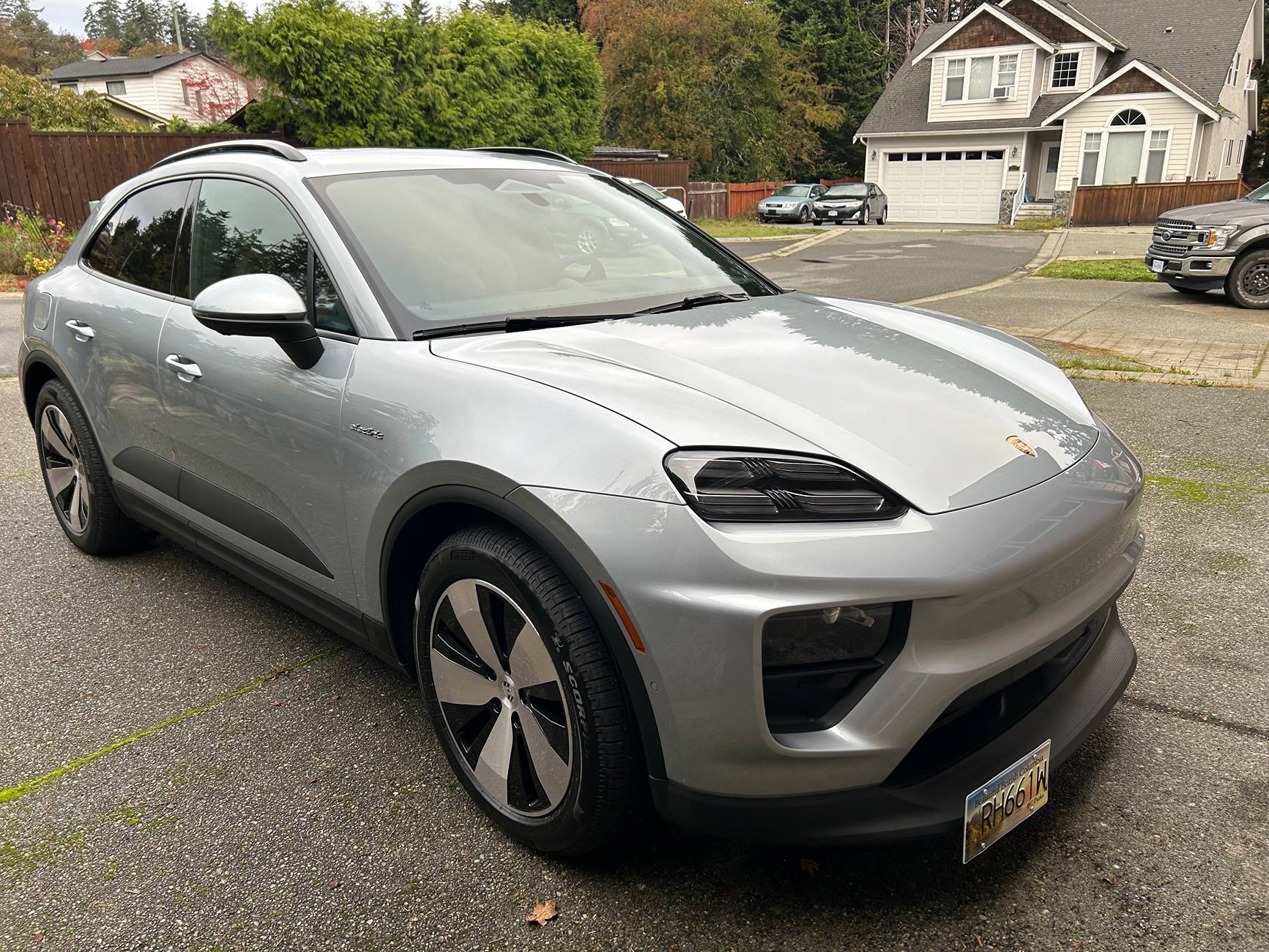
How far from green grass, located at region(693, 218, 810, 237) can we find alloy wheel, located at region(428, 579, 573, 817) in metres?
21.7

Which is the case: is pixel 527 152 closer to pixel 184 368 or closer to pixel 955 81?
pixel 184 368

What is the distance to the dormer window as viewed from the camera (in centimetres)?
3584

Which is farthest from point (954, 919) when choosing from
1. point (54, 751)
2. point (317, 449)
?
point (54, 751)

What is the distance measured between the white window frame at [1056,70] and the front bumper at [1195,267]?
28420mm

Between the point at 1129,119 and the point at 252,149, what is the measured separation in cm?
3691

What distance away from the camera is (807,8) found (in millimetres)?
51688

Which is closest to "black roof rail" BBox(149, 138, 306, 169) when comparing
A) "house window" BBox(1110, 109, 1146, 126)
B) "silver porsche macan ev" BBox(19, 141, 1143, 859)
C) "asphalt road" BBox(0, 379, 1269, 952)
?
"silver porsche macan ev" BBox(19, 141, 1143, 859)

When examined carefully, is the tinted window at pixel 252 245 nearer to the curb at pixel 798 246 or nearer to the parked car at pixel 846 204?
the curb at pixel 798 246

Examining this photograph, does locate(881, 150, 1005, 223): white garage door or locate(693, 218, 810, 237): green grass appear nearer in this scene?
locate(693, 218, 810, 237): green grass

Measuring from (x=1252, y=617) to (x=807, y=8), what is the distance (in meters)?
55.0

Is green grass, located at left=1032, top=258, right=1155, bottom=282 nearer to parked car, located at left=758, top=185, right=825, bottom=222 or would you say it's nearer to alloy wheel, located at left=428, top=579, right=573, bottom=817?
alloy wheel, located at left=428, top=579, right=573, bottom=817

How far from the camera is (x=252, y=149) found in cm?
336

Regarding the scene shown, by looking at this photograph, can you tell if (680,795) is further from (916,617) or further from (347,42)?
(347,42)

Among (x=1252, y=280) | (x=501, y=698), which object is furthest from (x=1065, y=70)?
(x=501, y=698)
